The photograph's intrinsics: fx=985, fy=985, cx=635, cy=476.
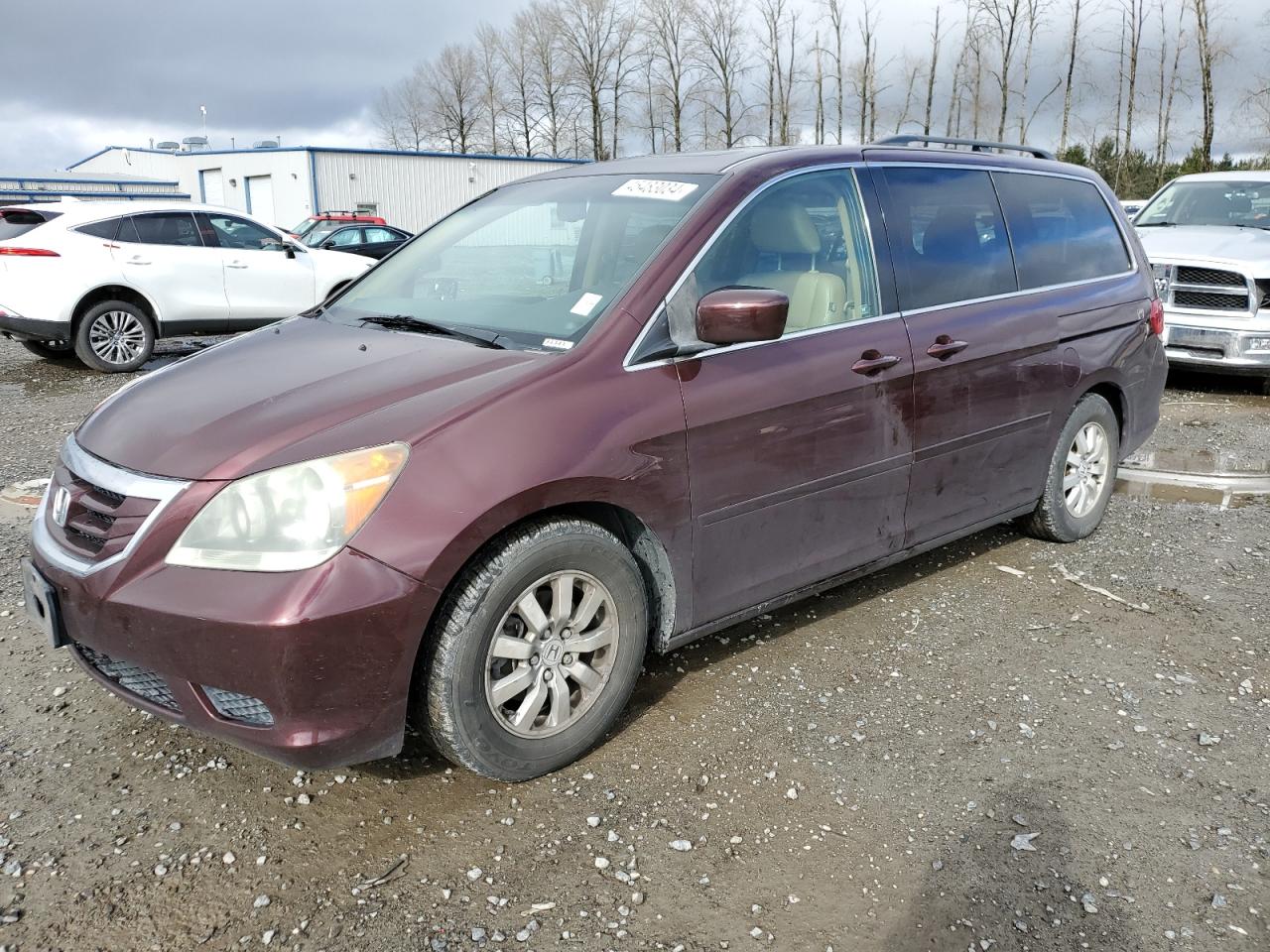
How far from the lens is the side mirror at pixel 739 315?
293 cm

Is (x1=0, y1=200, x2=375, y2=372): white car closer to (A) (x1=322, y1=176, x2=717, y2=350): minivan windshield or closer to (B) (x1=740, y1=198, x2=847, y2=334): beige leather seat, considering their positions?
(A) (x1=322, y1=176, x2=717, y2=350): minivan windshield

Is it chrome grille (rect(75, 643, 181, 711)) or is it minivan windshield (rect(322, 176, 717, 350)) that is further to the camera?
minivan windshield (rect(322, 176, 717, 350))

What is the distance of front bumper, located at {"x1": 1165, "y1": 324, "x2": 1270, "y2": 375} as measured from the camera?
8.57 metres

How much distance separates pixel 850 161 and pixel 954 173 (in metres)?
0.68

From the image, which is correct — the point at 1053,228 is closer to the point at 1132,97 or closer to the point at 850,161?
the point at 850,161

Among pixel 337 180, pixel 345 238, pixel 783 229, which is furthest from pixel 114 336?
pixel 337 180

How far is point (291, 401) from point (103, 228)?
346 inches

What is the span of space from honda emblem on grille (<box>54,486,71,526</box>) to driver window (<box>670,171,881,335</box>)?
1.87m

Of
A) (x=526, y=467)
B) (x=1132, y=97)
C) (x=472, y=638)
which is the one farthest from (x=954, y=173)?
(x=1132, y=97)

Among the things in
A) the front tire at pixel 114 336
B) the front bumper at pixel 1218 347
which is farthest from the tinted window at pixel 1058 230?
the front tire at pixel 114 336

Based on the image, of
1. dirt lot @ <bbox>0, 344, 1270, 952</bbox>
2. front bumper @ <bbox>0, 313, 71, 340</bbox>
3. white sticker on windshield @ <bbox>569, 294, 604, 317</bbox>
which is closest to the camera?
dirt lot @ <bbox>0, 344, 1270, 952</bbox>

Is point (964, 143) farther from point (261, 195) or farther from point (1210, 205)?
point (261, 195)

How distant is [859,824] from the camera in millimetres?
2750

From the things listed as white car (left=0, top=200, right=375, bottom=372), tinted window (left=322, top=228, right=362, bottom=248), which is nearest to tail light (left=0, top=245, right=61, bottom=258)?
white car (left=0, top=200, right=375, bottom=372)
